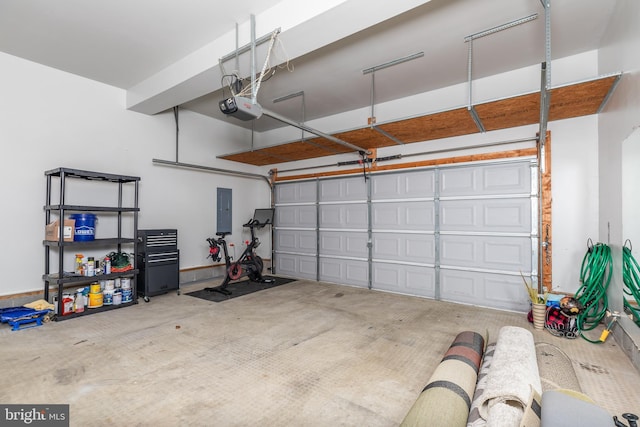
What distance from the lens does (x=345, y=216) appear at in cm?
594

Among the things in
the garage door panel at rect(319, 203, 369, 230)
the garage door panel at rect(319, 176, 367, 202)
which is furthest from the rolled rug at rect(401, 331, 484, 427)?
the garage door panel at rect(319, 176, 367, 202)

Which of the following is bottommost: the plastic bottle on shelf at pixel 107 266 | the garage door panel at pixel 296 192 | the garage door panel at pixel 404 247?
the plastic bottle on shelf at pixel 107 266

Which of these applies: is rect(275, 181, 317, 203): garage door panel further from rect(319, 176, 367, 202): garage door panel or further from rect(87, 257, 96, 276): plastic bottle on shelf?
rect(87, 257, 96, 276): plastic bottle on shelf

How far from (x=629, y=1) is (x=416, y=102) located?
8.71 feet

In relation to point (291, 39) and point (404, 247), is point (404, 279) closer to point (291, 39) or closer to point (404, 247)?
point (404, 247)

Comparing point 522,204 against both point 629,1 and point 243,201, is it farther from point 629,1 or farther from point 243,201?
point 243,201

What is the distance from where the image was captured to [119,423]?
184 centimetres

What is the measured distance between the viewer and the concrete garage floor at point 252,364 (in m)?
1.99

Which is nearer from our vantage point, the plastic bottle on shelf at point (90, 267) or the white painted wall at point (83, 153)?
the white painted wall at point (83, 153)

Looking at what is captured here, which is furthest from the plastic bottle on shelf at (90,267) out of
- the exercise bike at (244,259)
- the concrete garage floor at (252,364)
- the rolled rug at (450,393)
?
the rolled rug at (450,393)

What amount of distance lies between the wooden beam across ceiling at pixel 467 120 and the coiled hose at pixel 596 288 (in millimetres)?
1609

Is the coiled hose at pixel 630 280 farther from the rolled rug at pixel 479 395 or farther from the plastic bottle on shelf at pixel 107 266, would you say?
the plastic bottle on shelf at pixel 107 266

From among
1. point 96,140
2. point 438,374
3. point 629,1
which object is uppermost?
point 629,1

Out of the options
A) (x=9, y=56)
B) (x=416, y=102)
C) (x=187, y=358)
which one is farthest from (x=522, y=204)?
(x=9, y=56)
